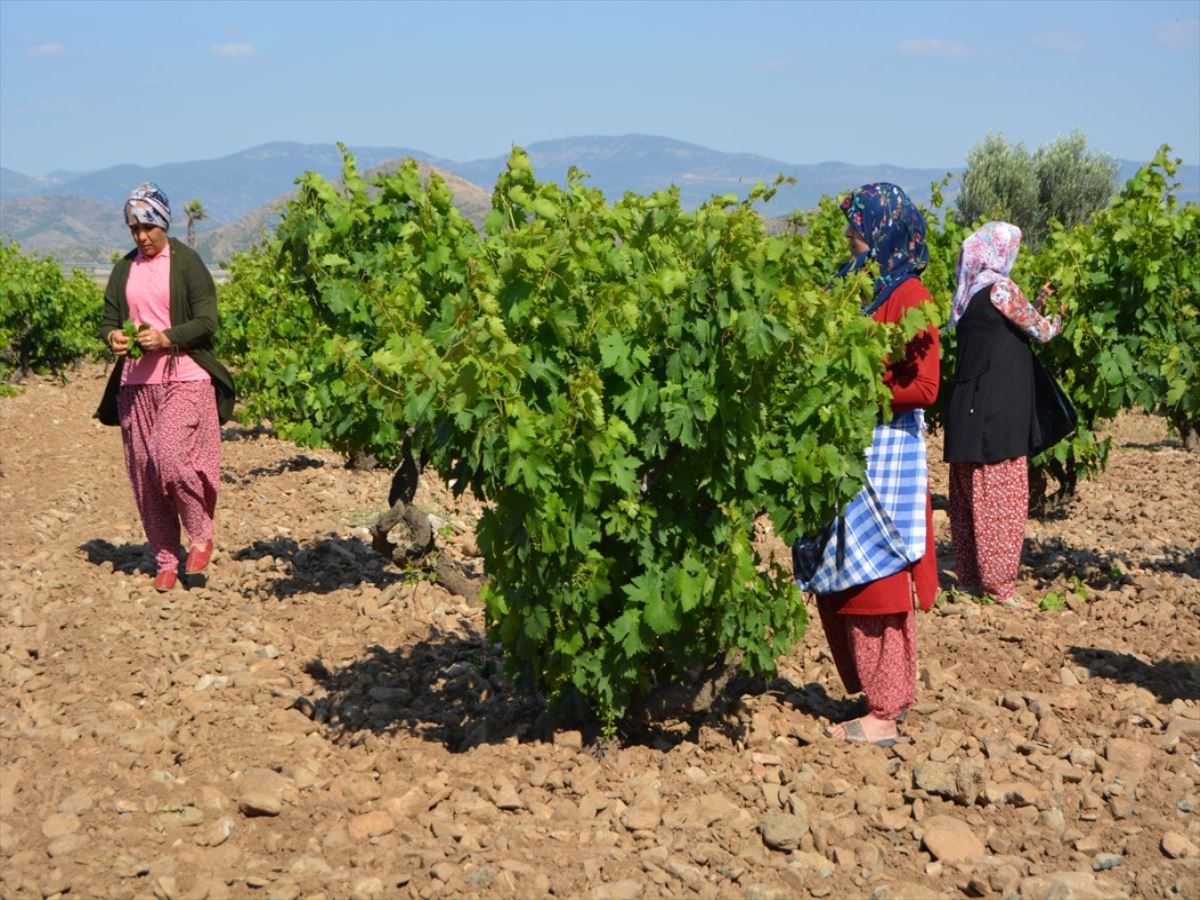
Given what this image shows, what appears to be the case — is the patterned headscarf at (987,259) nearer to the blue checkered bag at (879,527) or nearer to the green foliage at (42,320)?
the blue checkered bag at (879,527)

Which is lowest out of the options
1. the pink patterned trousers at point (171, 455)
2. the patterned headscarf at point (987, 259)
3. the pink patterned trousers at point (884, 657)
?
the pink patterned trousers at point (884, 657)

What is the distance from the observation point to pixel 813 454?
4109 mm

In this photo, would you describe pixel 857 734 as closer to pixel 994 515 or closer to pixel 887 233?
pixel 887 233

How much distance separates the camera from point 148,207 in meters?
6.29

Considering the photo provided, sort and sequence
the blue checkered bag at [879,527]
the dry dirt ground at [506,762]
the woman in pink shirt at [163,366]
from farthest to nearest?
the woman in pink shirt at [163,366], the blue checkered bag at [879,527], the dry dirt ground at [506,762]

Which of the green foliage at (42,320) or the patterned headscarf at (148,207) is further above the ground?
the patterned headscarf at (148,207)

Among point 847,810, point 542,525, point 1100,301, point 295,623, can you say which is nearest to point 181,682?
point 295,623

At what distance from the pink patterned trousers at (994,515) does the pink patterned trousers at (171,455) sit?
3.70m

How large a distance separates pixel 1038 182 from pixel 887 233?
141ft

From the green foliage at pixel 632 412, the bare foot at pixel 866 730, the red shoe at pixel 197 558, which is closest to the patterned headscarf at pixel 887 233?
the green foliage at pixel 632 412

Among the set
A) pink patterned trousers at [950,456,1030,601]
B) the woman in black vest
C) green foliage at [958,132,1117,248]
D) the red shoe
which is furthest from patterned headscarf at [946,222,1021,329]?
green foliage at [958,132,1117,248]

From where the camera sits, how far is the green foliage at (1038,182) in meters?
43.8

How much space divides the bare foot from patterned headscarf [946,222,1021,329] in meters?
2.60

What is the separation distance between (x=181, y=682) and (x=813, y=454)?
2761mm
